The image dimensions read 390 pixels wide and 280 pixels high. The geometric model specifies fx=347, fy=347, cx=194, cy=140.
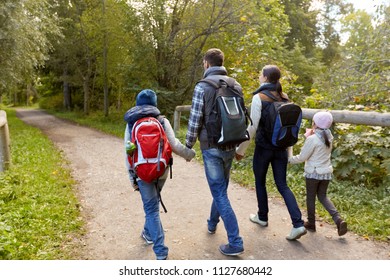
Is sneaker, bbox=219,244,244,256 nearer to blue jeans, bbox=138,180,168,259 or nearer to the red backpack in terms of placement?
blue jeans, bbox=138,180,168,259

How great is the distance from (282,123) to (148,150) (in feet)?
5.17

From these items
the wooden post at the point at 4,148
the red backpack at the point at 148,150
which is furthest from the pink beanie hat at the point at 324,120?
the wooden post at the point at 4,148

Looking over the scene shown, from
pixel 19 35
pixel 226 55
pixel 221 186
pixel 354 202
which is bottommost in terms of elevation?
pixel 354 202

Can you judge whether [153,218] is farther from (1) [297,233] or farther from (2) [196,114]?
(1) [297,233]

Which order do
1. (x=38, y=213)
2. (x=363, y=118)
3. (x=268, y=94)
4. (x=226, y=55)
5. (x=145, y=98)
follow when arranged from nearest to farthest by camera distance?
(x=145, y=98), (x=268, y=94), (x=38, y=213), (x=363, y=118), (x=226, y=55)

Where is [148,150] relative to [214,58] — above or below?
below

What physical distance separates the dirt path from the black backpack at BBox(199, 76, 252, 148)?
134cm

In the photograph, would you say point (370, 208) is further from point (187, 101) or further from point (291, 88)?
point (187, 101)

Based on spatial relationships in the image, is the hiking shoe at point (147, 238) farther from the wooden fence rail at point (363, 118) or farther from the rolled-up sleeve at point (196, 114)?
the wooden fence rail at point (363, 118)

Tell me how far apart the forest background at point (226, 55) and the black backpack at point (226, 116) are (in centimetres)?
237

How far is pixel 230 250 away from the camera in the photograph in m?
3.81

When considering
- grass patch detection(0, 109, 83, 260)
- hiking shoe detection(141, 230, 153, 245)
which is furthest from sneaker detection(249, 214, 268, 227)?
grass patch detection(0, 109, 83, 260)

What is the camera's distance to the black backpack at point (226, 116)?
3568 millimetres

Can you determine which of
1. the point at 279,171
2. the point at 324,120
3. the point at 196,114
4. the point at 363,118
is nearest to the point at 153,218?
the point at 196,114
